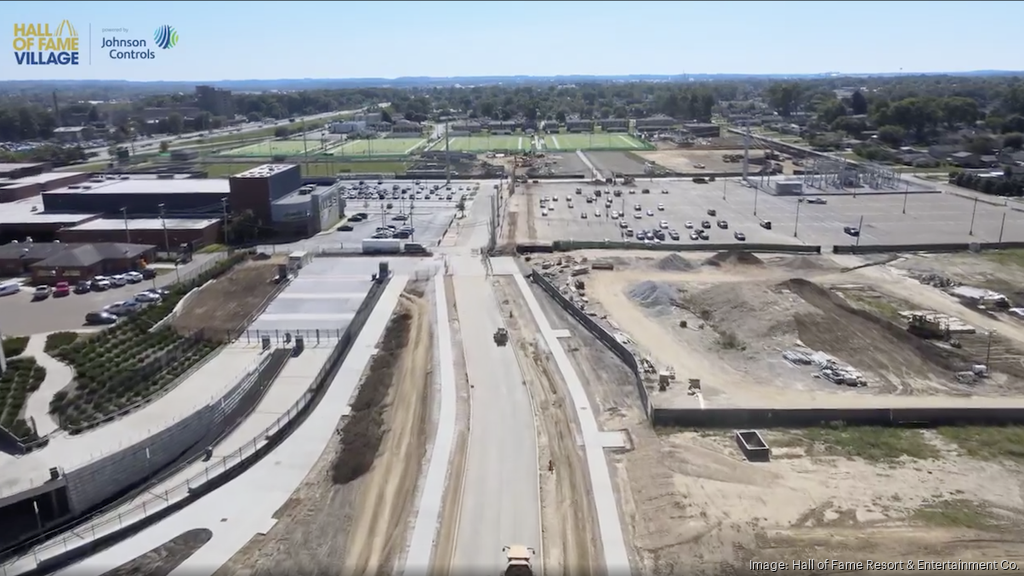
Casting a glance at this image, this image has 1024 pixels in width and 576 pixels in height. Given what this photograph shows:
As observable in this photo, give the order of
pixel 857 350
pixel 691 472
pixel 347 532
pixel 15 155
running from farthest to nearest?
pixel 15 155 < pixel 857 350 < pixel 691 472 < pixel 347 532

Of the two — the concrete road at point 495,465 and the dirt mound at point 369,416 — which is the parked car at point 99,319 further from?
the concrete road at point 495,465

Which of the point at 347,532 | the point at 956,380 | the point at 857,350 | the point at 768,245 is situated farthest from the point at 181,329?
the point at 768,245

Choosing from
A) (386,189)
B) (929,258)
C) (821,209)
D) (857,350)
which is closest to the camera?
(857,350)

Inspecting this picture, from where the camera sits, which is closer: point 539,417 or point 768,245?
point 539,417

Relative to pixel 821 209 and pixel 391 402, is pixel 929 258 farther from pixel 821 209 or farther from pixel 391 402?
pixel 391 402

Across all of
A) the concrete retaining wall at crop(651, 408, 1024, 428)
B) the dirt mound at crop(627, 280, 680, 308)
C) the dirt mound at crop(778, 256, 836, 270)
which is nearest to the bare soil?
the concrete retaining wall at crop(651, 408, 1024, 428)

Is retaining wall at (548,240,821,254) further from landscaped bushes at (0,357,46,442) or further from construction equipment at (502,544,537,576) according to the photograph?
construction equipment at (502,544,537,576)

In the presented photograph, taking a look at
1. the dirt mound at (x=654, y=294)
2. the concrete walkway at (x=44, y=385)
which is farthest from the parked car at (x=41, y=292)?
the dirt mound at (x=654, y=294)
